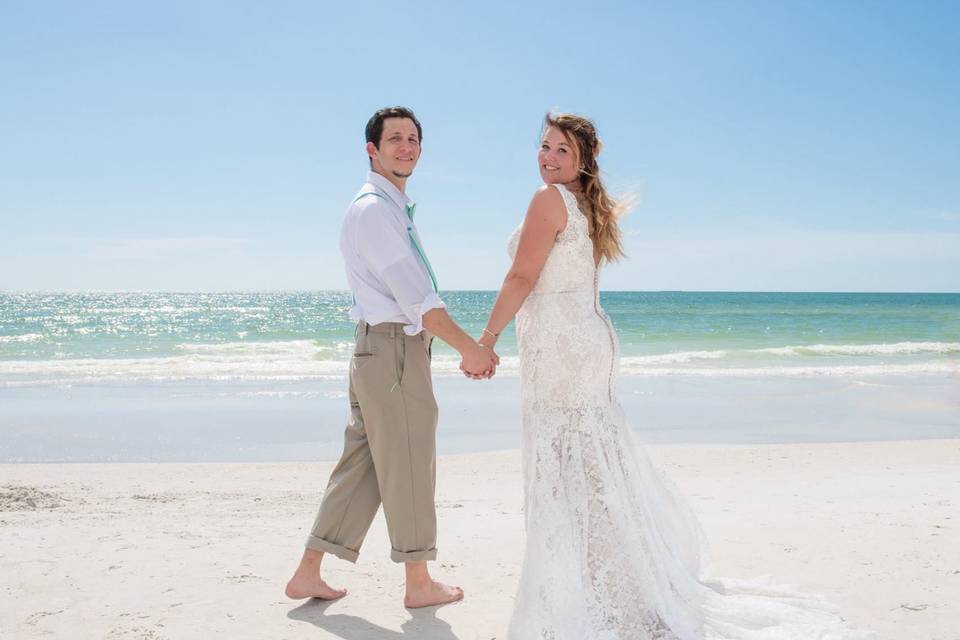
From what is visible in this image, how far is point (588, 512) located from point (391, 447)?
834mm

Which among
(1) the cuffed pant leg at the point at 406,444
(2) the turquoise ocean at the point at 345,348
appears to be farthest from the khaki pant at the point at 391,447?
(2) the turquoise ocean at the point at 345,348

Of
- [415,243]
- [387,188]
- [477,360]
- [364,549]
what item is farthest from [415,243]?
[364,549]

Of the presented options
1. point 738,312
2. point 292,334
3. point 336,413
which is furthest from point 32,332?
point 738,312

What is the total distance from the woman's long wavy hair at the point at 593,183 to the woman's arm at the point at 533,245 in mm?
158

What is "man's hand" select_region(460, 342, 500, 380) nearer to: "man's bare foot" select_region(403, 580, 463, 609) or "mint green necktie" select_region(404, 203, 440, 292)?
"mint green necktie" select_region(404, 203, 440, 292)

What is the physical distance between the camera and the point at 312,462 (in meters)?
7.47

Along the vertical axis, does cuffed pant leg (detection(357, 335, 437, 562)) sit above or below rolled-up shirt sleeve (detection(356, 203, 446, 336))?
below

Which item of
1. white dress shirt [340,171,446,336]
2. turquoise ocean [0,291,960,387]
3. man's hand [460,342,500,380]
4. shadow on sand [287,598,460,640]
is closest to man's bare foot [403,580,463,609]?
shadow on sand [287,598,460,640]

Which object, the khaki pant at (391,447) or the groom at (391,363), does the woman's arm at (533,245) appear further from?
the khaki pant at (391,447)

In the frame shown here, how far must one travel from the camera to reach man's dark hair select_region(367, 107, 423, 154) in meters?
3.26

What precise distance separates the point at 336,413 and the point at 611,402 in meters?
7.82

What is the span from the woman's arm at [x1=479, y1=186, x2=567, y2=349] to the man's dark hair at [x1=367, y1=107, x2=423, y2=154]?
719mm

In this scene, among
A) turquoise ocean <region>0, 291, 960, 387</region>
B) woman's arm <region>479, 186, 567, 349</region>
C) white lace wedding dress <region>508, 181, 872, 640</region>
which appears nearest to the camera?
white lace wedding dress <region>508, 181, 872, 640</region>

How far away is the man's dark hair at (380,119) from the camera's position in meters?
3.26
